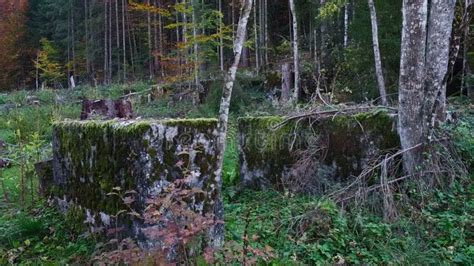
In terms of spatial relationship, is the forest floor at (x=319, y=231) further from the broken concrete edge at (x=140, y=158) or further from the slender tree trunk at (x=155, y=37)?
the slender tree trunk at (x=155, y=37)

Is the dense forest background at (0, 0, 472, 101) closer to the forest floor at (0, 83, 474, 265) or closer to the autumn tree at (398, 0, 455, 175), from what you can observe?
the autumn tree at (398, 0, 455, 175)

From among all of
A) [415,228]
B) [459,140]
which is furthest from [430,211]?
[459,140]

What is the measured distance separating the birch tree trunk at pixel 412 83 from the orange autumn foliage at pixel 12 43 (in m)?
36.3

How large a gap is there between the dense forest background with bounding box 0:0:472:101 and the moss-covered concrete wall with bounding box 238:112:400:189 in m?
7.40

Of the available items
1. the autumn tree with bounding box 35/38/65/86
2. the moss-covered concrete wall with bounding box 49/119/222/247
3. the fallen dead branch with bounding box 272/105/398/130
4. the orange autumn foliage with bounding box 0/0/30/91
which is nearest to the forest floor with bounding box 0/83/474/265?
the moss-covered concrete wall with bounding box 49/119/222/247

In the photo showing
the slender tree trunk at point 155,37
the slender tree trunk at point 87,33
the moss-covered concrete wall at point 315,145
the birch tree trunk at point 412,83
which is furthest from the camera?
the slender tree trunk at point 87,33

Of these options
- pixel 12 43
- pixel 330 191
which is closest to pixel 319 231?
pixel 330 191

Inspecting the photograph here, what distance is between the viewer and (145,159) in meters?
3.83

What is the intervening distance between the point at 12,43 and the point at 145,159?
3711 cm

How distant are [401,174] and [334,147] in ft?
3.34

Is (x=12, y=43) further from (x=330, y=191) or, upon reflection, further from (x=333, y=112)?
(x=330, y=191)

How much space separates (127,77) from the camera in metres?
31.3

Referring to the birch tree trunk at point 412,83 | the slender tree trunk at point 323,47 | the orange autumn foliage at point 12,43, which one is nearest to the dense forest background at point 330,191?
the birch tree trunk at point 412,83

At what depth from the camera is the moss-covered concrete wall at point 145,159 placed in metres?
3.83
